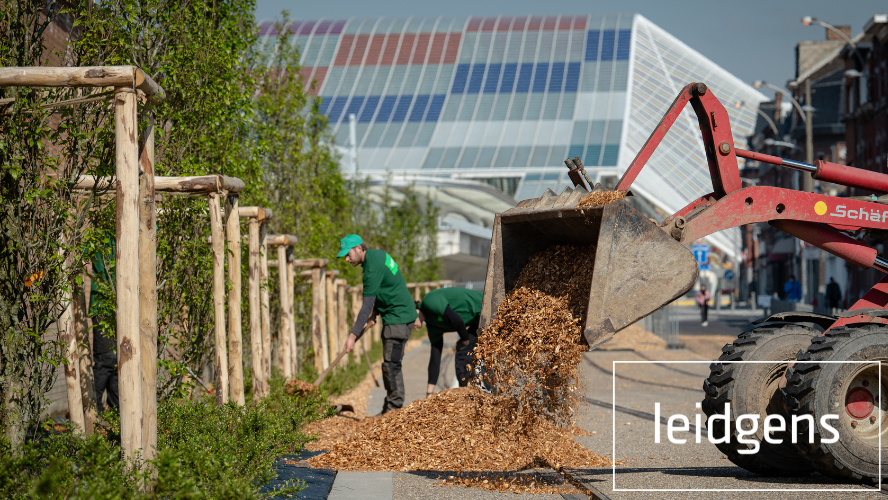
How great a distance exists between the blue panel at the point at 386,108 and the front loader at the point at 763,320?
57185 mm

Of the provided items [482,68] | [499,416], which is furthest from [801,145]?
[499,416]

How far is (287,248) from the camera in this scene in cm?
1194

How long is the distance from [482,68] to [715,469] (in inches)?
2474

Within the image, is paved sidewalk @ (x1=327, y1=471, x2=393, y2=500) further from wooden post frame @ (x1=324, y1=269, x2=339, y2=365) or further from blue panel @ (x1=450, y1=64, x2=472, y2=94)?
blue panel @ (x1=450, y1=64, x2=472, y2=94)

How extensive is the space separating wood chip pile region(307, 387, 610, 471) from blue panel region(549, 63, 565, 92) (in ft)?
186

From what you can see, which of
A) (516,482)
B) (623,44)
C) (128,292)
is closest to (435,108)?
(623,44)

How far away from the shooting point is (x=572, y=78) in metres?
64.0

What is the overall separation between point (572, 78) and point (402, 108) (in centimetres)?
1151

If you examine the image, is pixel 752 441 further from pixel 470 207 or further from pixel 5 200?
pixel 470 207

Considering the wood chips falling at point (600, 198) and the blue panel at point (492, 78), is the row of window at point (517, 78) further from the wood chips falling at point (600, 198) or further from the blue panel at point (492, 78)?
the wood chips falling at point (600, 198)

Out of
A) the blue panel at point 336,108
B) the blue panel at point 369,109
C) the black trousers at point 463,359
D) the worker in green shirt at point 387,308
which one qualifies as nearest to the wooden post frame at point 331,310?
the black trousers at point 463,359

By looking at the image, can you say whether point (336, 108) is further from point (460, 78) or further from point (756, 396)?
point (756, 396)

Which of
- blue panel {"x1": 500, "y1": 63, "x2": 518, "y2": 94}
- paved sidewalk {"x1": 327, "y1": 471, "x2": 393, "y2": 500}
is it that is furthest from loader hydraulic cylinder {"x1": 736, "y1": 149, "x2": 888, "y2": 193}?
blue panel {"x1": 500, "y1": 63, "x2": 518, "y2": 94}

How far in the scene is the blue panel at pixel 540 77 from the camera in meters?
63.6
